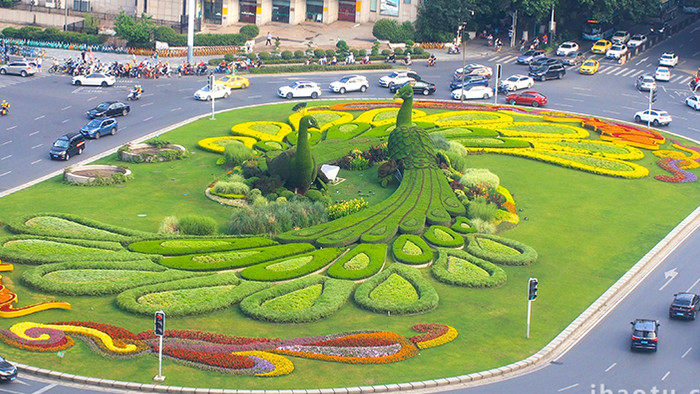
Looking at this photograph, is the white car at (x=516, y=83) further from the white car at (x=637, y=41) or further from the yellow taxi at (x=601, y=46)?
the white car at (x=637, y=41)

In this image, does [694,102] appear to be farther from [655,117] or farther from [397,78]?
[397,78]

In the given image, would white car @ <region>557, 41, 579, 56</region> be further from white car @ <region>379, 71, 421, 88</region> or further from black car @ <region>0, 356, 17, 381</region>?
black car @ <region>0, 356, 17, 381</region>

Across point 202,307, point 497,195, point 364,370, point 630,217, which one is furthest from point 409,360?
point 630,217

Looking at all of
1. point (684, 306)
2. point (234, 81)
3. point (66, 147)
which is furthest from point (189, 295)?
point (234, 81)

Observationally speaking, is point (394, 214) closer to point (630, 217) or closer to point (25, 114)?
point (630, 217)

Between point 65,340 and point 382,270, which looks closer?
point 65,340

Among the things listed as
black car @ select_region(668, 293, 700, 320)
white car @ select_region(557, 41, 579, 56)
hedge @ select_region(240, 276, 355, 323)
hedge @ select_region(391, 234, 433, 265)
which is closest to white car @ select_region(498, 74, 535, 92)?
white car @ select_region(557, 41, 579, 56)

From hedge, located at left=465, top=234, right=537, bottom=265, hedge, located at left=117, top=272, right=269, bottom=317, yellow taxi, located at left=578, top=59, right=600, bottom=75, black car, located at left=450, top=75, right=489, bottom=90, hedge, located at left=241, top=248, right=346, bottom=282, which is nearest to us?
hedge, located at left=117, top=272, right=269, bottom=317
